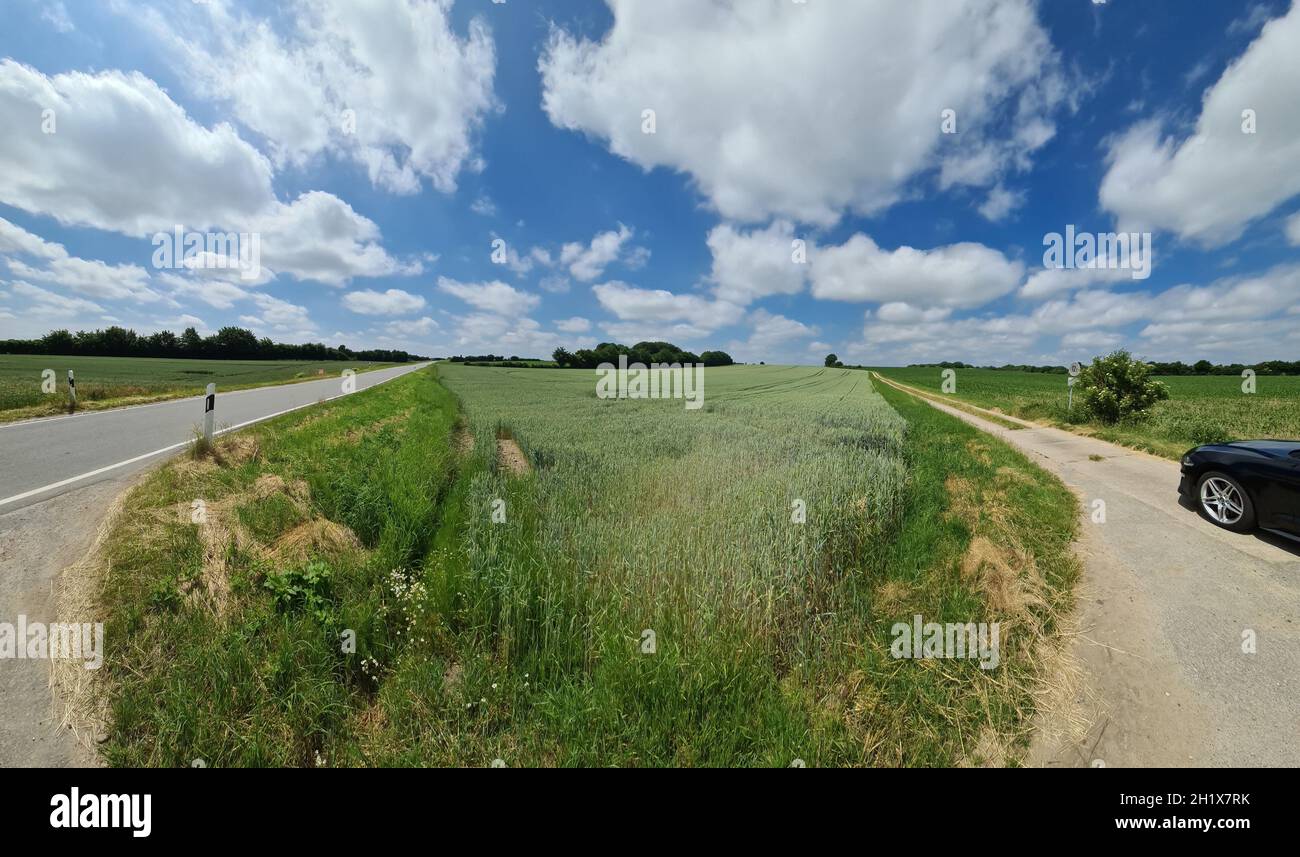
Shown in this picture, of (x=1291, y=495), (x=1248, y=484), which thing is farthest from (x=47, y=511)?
(x=1248, y=484)

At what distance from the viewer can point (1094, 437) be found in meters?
15.4

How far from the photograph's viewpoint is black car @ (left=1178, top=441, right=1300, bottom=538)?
5728 millimetres

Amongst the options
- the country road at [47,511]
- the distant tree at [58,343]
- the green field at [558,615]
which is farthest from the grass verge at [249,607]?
the distant tree at [58,343]

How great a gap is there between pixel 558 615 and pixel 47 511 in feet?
21.9

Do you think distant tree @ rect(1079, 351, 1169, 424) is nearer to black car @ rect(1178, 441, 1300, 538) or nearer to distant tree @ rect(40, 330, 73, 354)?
black car @ rect(1178, 441, 1300, 538)

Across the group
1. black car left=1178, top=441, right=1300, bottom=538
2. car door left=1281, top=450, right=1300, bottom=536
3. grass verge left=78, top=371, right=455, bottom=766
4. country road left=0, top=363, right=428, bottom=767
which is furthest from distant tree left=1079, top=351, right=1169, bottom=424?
country road left=0, top=363, right=428, bottom=767

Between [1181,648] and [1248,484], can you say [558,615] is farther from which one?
[1248,484]

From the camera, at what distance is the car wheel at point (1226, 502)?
6.21 metres

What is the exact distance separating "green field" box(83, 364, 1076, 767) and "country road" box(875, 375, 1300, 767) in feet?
1.15

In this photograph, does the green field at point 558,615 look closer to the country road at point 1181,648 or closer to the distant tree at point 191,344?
the country road at point 1181,648

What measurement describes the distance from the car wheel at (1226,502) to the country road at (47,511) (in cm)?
1297

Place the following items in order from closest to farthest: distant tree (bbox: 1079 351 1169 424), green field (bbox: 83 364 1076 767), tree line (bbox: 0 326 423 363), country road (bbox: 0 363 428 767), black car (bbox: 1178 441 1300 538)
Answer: country road (bbox: 0 363 428 767)
green field (bbox: 83 364 1076 767)
black car (bbox: 1178 441 1300 538)
distant tree (bbox: 1079 351 1169 424)
tree line (bbox: 0 326 423 363)
